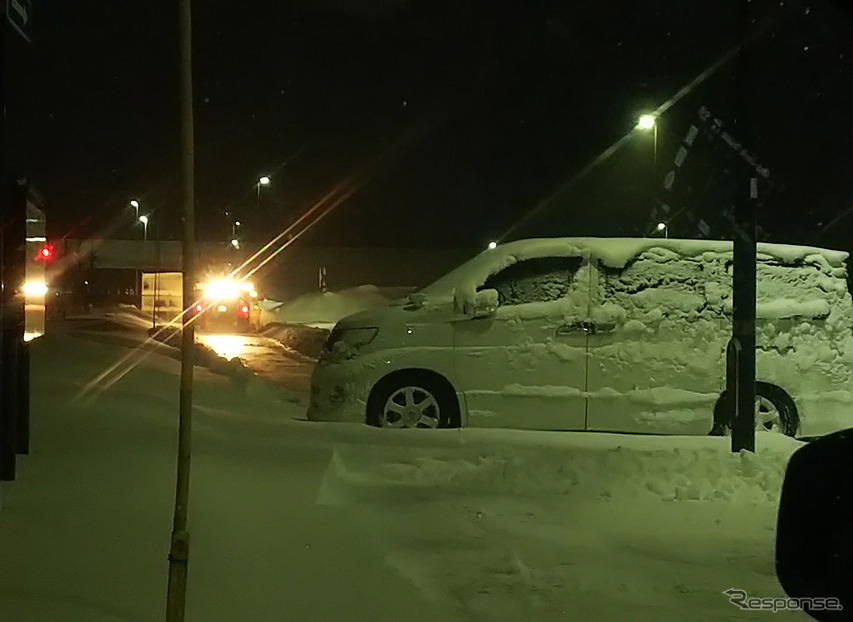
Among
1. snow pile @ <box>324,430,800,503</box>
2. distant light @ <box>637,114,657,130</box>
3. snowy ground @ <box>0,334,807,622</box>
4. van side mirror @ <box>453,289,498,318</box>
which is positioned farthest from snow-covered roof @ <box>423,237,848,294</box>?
distant light @ <box>637,114,657,130</box>

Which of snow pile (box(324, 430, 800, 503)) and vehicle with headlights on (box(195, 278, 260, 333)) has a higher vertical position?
vehicle with headlights on (box(195, 278, 260, 333))

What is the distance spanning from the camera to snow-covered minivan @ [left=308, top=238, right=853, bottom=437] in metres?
9.84

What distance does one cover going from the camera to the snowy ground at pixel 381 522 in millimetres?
5266

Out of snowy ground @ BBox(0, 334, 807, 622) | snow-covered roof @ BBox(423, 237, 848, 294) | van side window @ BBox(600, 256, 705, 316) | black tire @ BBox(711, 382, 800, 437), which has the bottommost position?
snowy ground @ BBox(0, 334, 807, 622)

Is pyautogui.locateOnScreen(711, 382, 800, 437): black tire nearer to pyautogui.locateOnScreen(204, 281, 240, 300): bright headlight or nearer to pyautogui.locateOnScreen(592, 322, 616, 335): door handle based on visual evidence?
pyautogui.locateOnScreen(592, 322, 616, 335): door handle

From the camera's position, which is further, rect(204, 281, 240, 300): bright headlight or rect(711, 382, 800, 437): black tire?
rect(204, 281, 240, 300): bright headlight

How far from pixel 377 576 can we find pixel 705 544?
79.7 inches

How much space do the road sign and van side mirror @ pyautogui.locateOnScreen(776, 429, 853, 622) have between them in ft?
16.9

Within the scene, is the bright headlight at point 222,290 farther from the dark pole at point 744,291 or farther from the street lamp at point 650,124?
the dark pole at point 744,291

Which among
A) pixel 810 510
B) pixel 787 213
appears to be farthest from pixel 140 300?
pixel 810 510

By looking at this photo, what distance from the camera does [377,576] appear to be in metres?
5.59

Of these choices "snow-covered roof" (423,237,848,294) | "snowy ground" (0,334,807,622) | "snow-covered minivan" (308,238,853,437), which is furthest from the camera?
"snow-covered roof" (423,237,848,294)

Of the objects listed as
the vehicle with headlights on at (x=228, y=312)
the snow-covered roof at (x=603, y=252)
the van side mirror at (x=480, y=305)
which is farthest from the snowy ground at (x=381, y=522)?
the vehicle with headlights on at (x=228, y=312)

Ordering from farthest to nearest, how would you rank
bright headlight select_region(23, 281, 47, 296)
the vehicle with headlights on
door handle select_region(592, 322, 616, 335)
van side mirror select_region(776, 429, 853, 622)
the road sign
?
1. the vehicle with headlights on
2. bright headlight select_region(23, 281, 47, 296)
3. door handle select_region(592, 322, 616, 335)
4. the road sign
5. van side mirror select_region(776, 429, 853, 622)
